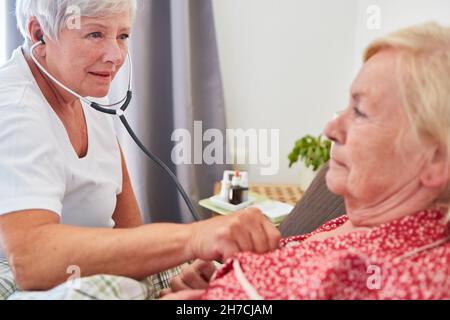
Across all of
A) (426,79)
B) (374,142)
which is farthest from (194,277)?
(426,79)

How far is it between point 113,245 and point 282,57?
520mm

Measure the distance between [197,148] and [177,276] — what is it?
27cm

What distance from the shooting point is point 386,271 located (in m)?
0.54

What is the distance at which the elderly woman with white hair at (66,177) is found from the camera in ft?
2.05

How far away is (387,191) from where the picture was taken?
616 mm

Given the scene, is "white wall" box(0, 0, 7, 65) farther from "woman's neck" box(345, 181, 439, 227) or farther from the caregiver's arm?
"woman's neck" box(345, 181, 439, 227)

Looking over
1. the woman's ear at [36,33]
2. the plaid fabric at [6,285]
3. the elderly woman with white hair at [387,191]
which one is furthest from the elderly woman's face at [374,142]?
the plaid fabric at [6,285]

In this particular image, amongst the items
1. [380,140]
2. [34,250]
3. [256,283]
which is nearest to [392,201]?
[380,140]

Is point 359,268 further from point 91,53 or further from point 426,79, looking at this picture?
point 91,53

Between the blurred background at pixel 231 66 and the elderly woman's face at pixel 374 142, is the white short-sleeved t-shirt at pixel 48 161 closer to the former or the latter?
the blurred background at pixel 231 66

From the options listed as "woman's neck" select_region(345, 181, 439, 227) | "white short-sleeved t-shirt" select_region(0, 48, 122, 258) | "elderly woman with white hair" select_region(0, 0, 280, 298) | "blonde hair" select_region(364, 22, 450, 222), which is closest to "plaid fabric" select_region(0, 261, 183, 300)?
"elderly woman with white hair" select_region(0, 0, 280, 298)

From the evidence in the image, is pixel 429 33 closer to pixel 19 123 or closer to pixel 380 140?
pixel 380 140

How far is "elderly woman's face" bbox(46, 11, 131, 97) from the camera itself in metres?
0.67

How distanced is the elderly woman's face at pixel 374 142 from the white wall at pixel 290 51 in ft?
0.77
